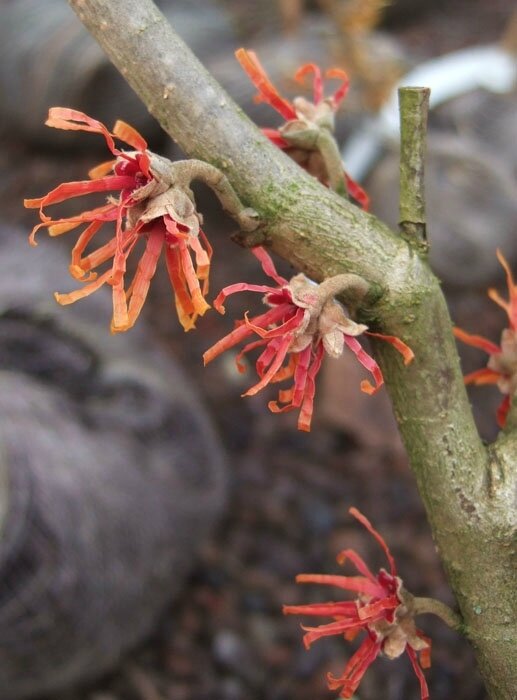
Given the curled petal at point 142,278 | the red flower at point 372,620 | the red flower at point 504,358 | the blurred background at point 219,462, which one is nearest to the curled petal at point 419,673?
the red flower at point 372,620

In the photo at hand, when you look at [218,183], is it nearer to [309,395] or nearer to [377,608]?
[309,395]

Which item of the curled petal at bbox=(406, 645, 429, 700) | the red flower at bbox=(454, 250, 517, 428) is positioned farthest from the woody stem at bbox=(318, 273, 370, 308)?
the curled petal at bbox=(406, 645, 429, 700)

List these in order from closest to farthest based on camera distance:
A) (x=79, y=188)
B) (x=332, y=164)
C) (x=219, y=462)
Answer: (x=79, y=188) → (x=332, y=164) → (x=219, y=462)

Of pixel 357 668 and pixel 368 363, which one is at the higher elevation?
pixel 368 363

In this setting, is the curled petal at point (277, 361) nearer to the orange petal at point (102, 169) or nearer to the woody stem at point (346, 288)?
the woody stem at point (346, 288)

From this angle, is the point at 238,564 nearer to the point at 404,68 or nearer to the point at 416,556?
the point at 416,556

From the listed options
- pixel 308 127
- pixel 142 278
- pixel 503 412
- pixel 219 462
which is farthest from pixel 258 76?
pixel 219 462
